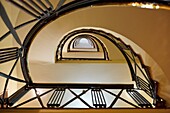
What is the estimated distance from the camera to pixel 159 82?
10.2 ft

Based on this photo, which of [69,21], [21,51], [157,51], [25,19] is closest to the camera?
[21,51]

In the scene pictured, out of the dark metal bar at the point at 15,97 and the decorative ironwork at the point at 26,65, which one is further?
the dark metal bar at the point at 15,97

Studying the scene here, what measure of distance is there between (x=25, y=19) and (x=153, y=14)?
1.86m

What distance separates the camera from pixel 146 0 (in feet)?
6.61

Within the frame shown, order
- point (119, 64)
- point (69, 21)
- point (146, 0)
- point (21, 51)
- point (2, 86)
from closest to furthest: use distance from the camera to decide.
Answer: point (146, 0) < point (21, 51) < point (2, 86) < point (69, 21) < point (119, 64)

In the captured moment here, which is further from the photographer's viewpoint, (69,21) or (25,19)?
(69,21)

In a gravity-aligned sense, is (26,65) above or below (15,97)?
above

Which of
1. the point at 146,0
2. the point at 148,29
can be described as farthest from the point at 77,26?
the point at 146,0

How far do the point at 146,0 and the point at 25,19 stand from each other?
2022 mm

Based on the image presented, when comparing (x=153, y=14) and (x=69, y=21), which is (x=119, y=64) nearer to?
(x=69, y=21)

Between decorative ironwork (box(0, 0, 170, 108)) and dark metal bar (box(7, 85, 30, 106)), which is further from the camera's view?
dark metal bar (box(7, 85, 30, 106))

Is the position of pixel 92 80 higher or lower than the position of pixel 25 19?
lower

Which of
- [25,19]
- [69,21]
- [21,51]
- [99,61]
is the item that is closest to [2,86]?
[21,51]

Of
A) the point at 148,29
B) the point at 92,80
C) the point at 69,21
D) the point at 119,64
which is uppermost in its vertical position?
the point at 69,21
